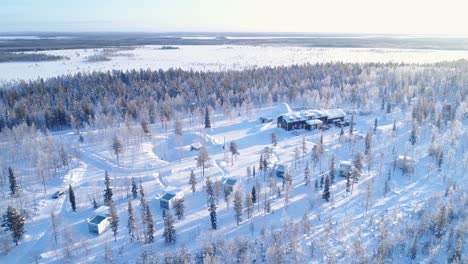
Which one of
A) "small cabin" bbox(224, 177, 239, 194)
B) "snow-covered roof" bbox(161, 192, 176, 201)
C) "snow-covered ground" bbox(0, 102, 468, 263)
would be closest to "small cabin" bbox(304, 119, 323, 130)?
"snow-covered ground" bbox(0, 102, 468, 263)

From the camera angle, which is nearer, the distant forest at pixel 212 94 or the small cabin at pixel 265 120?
the distant forest at pixel 212 94

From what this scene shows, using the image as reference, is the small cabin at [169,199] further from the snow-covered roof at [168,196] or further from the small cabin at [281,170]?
the small cabin at [281,170]

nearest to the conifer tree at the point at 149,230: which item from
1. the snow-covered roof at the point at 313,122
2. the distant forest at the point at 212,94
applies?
the distant forest at the point at 212,94

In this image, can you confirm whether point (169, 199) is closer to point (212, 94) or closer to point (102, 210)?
point (102, 210)

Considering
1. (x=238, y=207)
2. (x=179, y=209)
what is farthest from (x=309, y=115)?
(x=179, y=209)

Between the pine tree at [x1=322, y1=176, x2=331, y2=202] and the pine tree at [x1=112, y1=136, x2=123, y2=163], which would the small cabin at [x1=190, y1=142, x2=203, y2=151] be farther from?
the pine tree at [x1=322, y1=176, x2=331, y2=202]

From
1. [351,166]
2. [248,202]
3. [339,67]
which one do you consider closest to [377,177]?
[351,166]

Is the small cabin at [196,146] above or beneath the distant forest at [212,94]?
beneath
